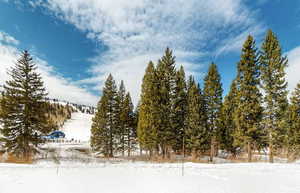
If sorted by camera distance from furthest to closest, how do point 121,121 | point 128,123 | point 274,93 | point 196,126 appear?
point 128,123 → point 121,121 → point 196,126 → point 274,93

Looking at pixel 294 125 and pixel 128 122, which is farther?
pixel 128 122

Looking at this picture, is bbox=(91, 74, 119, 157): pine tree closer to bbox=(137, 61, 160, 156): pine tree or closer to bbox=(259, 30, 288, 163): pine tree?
bbox=(137, 61, 160, 156): pine tree

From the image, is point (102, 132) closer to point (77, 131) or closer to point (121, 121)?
point (121, 121)

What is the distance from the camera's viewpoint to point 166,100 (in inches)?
960

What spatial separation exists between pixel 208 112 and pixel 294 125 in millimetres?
11449

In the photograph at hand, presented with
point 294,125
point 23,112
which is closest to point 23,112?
point 23,112

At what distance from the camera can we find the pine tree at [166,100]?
23438 mm

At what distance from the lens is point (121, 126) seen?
32562 millimetres

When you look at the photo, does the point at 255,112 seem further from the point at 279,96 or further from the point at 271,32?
the point at 271,32

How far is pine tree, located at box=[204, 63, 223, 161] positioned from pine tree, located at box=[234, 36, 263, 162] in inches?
263

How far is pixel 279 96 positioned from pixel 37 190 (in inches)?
876

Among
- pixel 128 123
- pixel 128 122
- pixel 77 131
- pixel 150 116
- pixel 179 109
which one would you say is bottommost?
pixel 77 131

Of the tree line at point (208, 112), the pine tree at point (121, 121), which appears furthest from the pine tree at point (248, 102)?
the pine tree at point (121, 121)

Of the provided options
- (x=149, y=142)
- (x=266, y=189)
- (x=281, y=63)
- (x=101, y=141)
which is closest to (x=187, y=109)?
(x=149, y=142)
